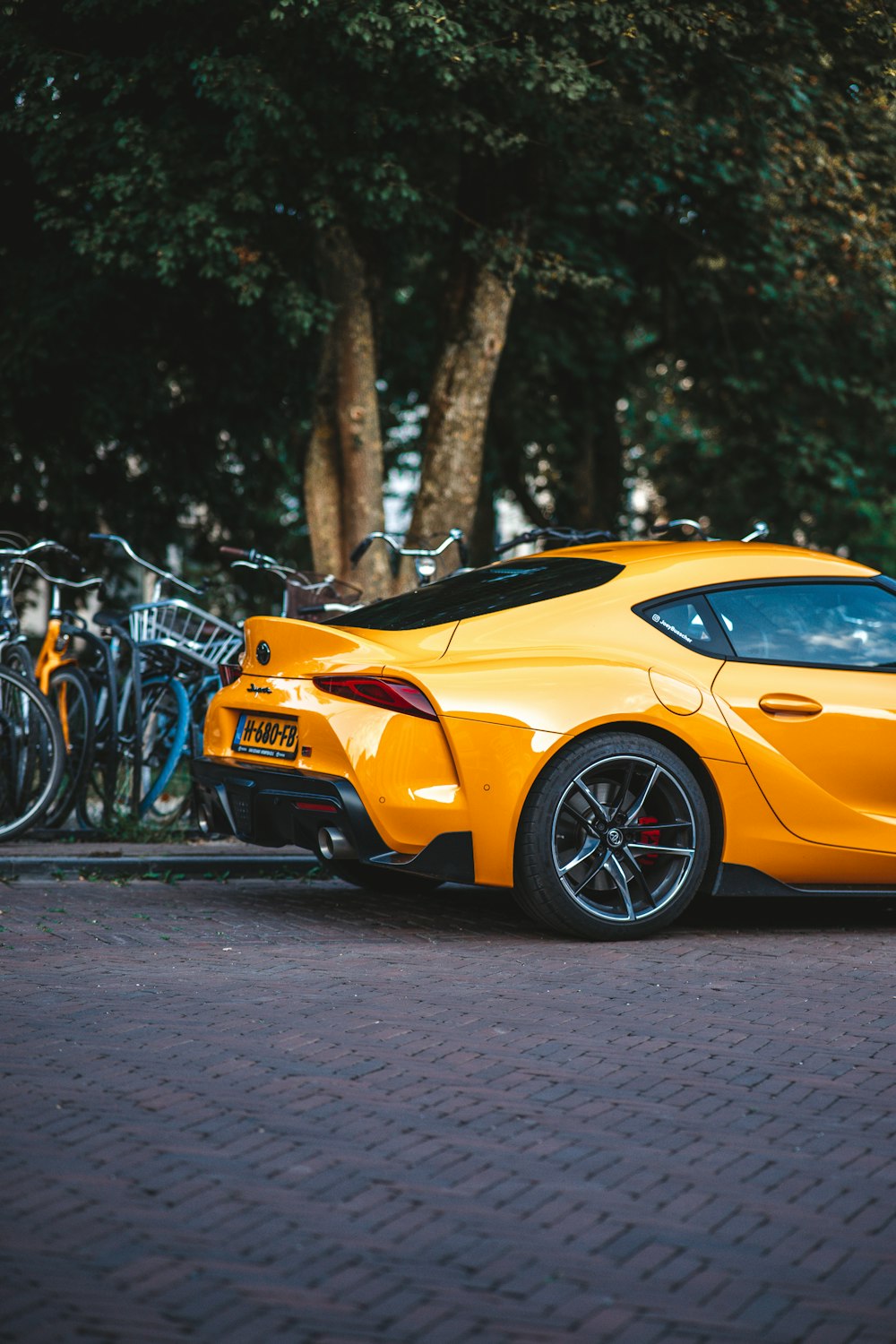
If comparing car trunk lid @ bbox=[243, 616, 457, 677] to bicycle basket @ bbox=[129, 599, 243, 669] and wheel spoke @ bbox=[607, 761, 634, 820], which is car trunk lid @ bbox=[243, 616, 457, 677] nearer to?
wheel spoke @ bbox=[607, 761, 634, 820]

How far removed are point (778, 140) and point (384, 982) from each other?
10.1 metres

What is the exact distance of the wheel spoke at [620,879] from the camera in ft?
20.9

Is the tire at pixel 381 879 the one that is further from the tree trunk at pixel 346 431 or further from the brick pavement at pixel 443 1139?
the tree trunk at pixel 346 431

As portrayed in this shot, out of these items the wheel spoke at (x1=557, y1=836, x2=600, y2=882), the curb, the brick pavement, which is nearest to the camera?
the brick pavement

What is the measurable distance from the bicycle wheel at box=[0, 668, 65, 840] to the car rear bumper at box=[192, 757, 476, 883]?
1.70 meters

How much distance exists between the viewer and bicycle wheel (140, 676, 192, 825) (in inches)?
357

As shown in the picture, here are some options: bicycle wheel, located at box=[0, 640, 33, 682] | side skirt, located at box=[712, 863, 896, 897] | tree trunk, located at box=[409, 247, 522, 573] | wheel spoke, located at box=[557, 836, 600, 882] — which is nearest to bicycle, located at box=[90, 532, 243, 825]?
bicycle wheel, located at box=[0, 640, 33, 682]

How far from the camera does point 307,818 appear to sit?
20.9 feet

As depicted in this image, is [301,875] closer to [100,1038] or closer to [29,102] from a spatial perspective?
[100,1038]

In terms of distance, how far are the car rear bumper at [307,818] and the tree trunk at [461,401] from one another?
6.03 meters

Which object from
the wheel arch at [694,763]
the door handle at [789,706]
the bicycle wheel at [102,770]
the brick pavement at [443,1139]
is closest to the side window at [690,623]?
the door handle at [789,706]

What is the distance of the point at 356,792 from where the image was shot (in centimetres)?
619

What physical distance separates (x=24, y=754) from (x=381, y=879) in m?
2.10

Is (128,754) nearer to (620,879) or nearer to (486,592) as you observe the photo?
(486,592)
